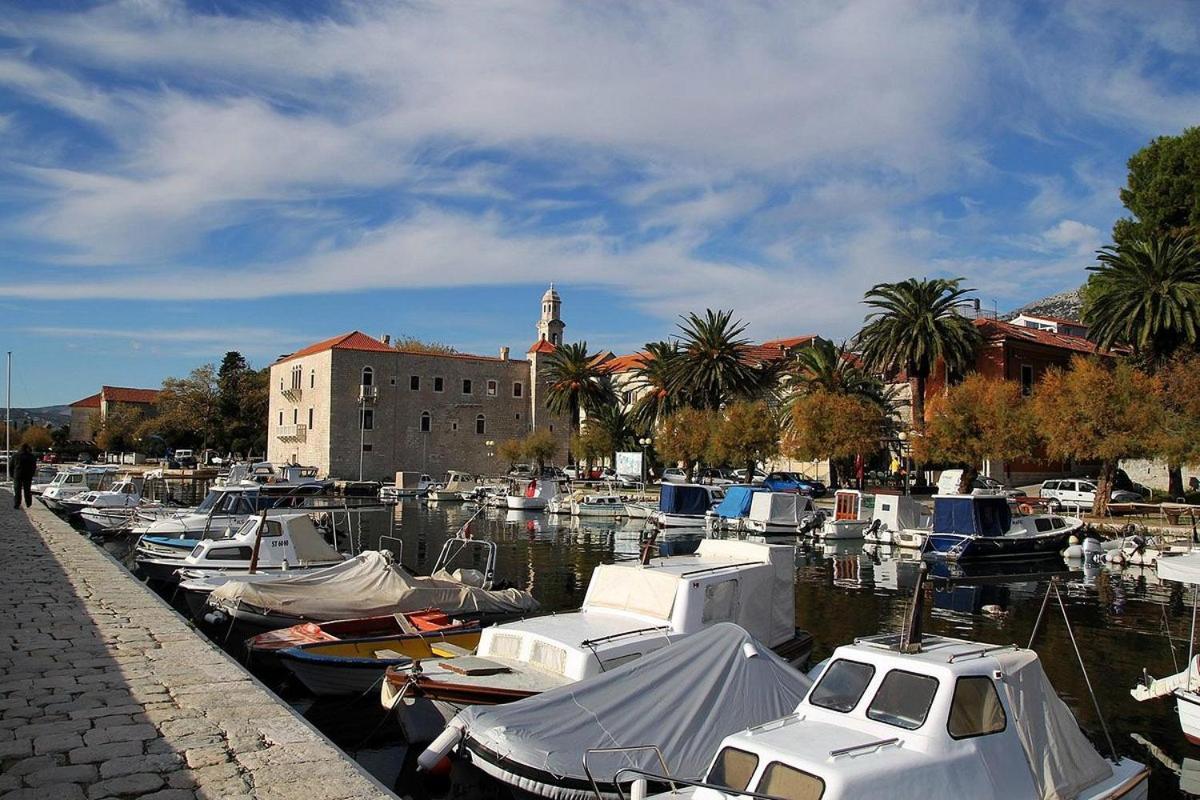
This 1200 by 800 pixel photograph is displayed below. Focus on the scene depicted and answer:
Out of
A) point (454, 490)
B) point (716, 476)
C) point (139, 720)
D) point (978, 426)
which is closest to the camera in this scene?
point (139, 720)

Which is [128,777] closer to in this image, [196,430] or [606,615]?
[606,615]

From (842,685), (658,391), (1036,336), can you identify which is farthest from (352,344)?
(842,685)

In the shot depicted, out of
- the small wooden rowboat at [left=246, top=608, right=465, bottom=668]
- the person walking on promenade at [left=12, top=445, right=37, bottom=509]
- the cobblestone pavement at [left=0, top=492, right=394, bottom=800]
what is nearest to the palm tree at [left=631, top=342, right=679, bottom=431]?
the person walking on promenade at [left=12, top=445, right=37, bottom=509]

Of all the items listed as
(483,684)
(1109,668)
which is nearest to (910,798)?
(483,684)

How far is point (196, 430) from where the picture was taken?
99.0 meters

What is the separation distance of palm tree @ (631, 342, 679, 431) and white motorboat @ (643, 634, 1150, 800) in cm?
5307

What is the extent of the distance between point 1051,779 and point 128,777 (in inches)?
291

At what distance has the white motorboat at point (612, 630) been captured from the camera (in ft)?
34.4

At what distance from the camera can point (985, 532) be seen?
3194cm

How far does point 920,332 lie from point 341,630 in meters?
41.6

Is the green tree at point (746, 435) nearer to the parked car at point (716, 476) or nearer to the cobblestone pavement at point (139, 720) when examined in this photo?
the parked car at point (716, 476)

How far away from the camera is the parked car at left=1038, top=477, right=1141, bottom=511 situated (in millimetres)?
44375

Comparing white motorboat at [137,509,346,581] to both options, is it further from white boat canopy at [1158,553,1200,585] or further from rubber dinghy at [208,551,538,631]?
white boat canopy at [1158,553,1200,585]

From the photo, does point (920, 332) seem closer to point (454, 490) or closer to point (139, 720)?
point (454, 490)
